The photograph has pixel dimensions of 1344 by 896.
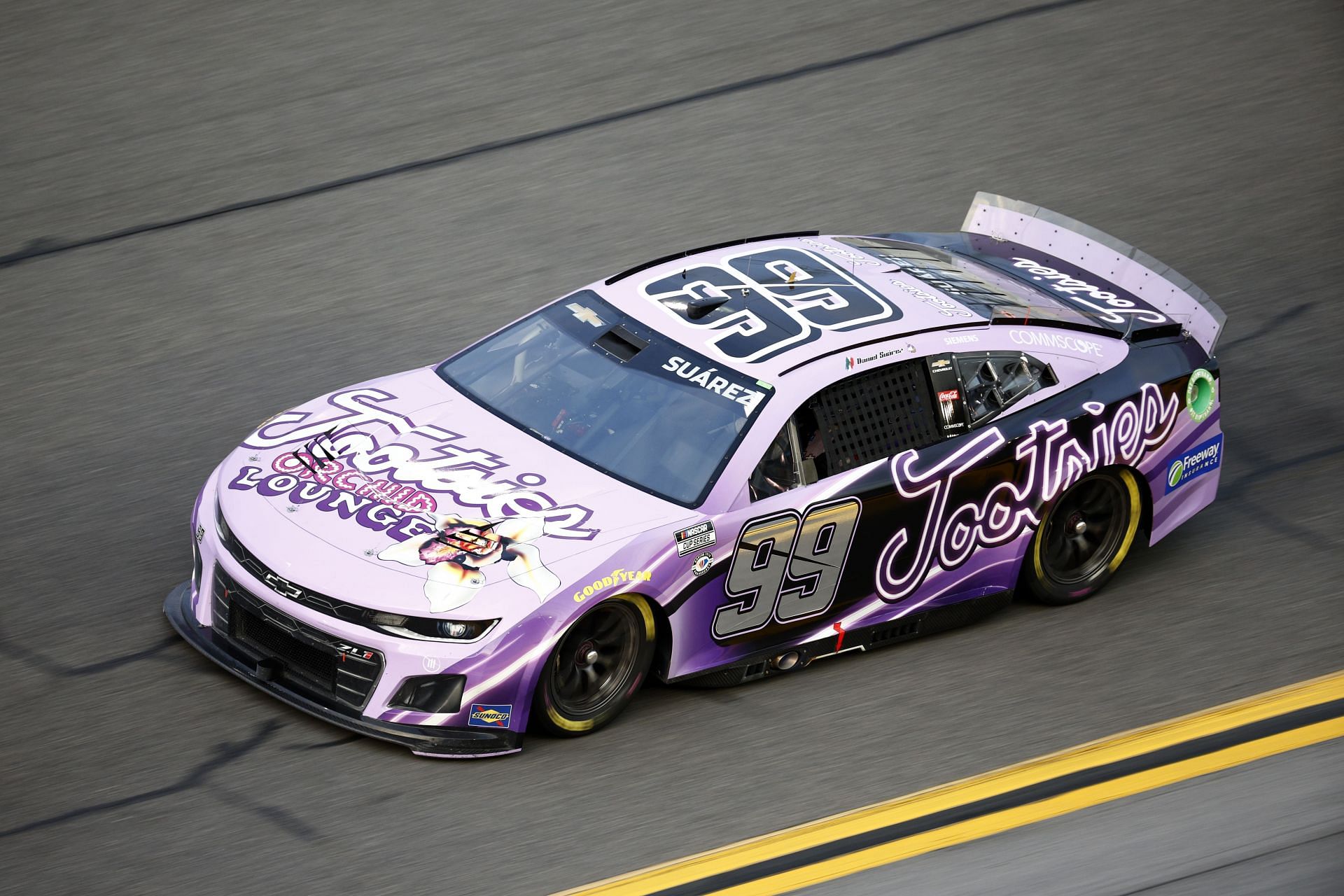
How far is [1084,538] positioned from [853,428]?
1.56 metres

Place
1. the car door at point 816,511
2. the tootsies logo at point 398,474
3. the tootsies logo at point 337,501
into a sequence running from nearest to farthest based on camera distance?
the tootsies logo at point 337,501
the tootsies logo at point 398,474
the car door at point 816,511

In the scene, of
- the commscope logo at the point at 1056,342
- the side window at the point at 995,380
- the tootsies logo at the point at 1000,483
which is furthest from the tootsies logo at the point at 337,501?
the commscope logo at the point at 1056,342

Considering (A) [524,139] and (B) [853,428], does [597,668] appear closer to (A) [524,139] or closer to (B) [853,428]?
(B) [853,428]

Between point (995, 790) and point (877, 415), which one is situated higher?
point (877, 415)

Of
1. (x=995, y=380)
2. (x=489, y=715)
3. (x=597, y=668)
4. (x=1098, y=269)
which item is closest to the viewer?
(x=489, y=715)

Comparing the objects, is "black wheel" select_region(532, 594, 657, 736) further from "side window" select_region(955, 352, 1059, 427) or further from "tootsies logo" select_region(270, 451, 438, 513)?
"side window" select_region(955, 352, 1059, 427)

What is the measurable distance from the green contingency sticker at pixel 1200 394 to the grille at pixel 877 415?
1540 mm

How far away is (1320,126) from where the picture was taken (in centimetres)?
Result: 1196

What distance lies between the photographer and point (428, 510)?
6.15m

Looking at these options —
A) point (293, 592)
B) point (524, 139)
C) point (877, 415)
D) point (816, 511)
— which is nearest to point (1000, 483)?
point (877, 415)

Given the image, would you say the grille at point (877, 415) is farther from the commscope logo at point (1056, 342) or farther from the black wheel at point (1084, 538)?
the black wheel at point (1084, 538)

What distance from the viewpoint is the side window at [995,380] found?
6.98 m

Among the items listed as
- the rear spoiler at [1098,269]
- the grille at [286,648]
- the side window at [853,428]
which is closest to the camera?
the grille at [286,648]

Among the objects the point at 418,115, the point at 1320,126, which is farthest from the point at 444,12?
the point at 1320,126
